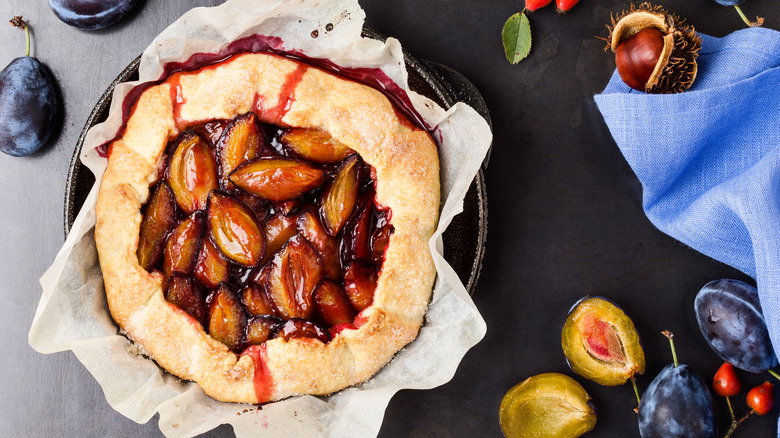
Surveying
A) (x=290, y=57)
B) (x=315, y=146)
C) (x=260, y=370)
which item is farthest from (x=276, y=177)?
(x=260, y=370)

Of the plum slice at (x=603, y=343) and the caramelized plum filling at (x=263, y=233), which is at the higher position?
the caramelized plum filling at (x=263, y=233)

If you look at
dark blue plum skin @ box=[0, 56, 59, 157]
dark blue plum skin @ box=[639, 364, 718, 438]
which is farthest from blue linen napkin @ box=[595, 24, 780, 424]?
dark blue plum skin @ box=[0, 56, 59, 157]

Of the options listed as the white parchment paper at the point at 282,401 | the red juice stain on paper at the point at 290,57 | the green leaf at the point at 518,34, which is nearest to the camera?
the white parchment paper at the point at 282,401

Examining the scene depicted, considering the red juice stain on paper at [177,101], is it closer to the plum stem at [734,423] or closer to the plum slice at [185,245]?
the plum slice at [185,245]

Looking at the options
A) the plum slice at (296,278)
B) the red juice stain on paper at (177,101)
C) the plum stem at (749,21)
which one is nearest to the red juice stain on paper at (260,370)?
the plum slice at (296,278)

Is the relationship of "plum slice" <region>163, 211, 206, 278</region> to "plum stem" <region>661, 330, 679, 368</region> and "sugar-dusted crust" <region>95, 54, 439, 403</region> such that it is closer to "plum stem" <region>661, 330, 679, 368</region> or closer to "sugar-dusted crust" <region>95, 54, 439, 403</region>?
"sugar-dusted crust" <region>95, 54, 439, 403</region>

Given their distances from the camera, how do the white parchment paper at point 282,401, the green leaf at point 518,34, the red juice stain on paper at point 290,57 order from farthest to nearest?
the green leaf at point 518,34 < the red juice stain on paper at point 290,57 < the white parchment paper at point 282,401

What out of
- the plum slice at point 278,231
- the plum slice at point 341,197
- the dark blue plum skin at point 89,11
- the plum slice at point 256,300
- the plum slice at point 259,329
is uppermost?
the dark blue plum skin at point 89,11

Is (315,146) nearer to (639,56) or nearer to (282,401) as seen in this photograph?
(282,401)
